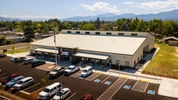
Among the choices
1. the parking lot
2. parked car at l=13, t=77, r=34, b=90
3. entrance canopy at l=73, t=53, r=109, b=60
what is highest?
entrance canopy at l=73, t=53, r=109, b=60

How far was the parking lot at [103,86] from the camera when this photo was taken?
30438mm

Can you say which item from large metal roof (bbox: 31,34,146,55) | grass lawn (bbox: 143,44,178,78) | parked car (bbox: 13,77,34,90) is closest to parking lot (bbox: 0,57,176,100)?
parked car (bbox: 13,77,34,90)

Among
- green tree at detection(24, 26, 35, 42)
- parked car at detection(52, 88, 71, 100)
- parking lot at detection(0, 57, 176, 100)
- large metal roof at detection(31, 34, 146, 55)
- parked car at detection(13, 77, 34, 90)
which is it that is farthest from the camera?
green tree at detection(24, 26, 35, 42)

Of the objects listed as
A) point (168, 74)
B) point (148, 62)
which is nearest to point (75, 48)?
point (148, 62)

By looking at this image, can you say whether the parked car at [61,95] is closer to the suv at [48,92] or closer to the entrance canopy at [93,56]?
the suv at [48,92]

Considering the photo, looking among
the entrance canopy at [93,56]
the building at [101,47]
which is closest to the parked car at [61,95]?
the building at [101,47]

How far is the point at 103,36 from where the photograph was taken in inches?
2574

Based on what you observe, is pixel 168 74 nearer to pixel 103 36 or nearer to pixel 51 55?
pixel 103 36

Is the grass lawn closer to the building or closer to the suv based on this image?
the building

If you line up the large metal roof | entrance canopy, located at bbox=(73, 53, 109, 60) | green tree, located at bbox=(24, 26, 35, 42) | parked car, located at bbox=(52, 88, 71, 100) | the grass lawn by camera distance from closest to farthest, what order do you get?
parked car, located at bbox=(52, 88, 71, 100) < the grass lawn < entrance canopy, located at bbox=(73, 53, 109, 60) < the large metal roof < green tree, located at bbox=(24, 26, 35, 42)

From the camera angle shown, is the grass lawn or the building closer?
the grass lawn

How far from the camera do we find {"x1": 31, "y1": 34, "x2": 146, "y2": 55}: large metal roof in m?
50.8

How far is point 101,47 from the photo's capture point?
54.2 metres

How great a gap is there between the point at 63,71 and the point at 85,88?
12331 millimetres
